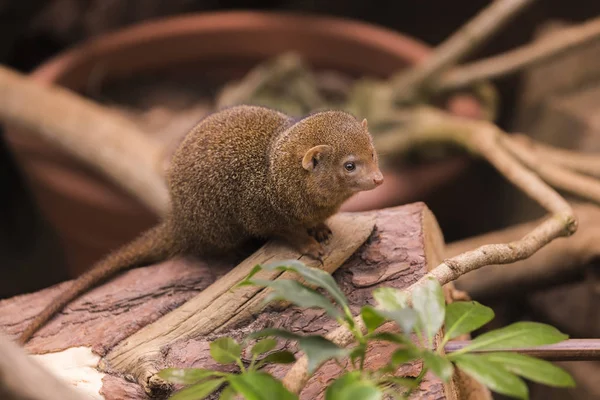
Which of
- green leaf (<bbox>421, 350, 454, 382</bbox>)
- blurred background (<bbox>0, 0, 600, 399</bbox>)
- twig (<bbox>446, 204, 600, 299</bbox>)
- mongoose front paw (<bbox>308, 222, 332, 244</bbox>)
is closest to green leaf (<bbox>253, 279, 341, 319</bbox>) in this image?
green leaf (<bbox>421, 350, 454, 382</bbox>)

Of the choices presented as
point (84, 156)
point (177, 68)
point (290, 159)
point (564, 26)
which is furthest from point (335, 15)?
point (290, 159)

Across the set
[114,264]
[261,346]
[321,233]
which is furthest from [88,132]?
[261,346]

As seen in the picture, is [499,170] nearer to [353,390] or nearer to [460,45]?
[460,45]

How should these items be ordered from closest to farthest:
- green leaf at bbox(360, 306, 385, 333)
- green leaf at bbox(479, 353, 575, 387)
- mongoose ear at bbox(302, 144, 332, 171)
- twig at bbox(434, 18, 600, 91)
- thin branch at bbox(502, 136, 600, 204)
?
green leaf at bbox(479, 353, 575, 387) < green leaf at bbox(360, 306, 385, 333) < mongoose ear at bbox(302, 144, 332, 171) < thin branch at bbox(502, 136, 600, 204) < twig at bbox(434, 18, 600, 91)

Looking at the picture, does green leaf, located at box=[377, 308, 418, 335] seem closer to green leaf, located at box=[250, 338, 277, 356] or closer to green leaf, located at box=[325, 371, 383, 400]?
green leaf, located at box=[325, 371, 383, 400]

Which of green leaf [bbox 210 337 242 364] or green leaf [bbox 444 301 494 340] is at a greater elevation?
green leaf [bbox 210 337 242 364]

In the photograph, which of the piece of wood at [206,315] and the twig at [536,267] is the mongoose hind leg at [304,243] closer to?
the piece of wood at [206,315]

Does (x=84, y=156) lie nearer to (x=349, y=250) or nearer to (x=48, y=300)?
(x=48, y=300)
